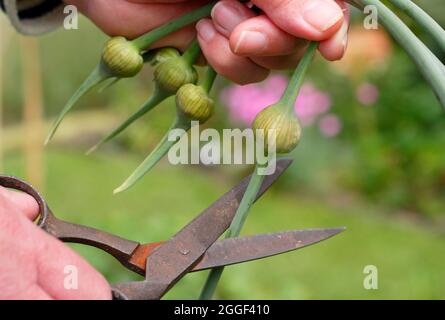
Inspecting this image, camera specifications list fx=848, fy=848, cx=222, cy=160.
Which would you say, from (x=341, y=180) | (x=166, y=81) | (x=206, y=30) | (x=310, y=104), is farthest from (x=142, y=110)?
(x=341, y=180)

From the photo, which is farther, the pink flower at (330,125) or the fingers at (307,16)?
the pink flower at (330,125)

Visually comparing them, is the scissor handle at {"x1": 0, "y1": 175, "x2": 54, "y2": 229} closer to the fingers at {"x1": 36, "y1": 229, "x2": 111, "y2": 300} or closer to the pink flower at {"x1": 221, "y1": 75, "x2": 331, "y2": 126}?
the fingers at {"x1": 36, "y1": 229, "x2": 111, "y2": 300}

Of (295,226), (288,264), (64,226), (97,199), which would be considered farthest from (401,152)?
(64,226)

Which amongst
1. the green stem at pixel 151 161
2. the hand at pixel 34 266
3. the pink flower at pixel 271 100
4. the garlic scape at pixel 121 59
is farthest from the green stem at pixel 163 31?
the pink flower at pixel 271 100

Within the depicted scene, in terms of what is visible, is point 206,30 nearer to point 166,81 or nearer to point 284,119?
point 166,81

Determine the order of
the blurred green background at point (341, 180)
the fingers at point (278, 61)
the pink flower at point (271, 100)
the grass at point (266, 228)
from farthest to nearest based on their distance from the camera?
the pink flower at point (271, 100) → the blurred green background at point (341, 180) → the grass at point (266, 228) → the fingers at point (278, 61)

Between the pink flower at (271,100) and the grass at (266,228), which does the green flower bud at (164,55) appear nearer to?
the grass at (266,228)

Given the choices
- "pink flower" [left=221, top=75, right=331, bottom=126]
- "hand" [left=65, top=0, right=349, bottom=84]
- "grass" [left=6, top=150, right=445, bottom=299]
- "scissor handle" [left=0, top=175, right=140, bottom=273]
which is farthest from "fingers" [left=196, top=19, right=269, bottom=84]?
"pink flower" [left=221, top=75, right=331, bottom=126]

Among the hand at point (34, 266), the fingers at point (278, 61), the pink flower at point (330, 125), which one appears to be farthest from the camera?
the pink flower at point (330, 125)
